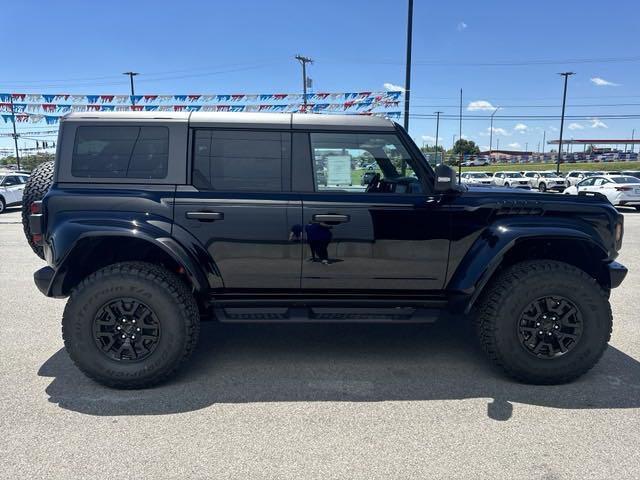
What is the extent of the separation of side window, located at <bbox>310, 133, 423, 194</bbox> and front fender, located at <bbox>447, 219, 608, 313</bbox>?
615mm

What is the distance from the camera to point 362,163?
363 centimetres

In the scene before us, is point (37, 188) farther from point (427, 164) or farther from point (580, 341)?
point (580, 341)

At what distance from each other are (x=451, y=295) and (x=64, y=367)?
3065 mm

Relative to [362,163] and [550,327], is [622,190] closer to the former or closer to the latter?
[550,327]

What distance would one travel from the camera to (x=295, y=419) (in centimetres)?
298

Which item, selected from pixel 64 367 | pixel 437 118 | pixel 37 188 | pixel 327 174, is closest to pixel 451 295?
pixel 327 174

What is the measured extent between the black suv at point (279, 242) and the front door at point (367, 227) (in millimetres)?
10

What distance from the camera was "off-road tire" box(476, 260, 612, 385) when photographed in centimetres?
336

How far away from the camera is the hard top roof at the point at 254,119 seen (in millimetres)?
3416

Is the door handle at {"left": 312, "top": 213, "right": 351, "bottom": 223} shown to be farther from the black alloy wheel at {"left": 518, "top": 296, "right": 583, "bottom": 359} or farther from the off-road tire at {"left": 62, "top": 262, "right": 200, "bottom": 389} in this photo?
the black alloy wheel at {"left": 518, "top": 296, "right": 583, "bottom": 359}

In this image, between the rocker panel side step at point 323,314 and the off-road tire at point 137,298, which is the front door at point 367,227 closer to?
the rocker panel side step at point 323,314

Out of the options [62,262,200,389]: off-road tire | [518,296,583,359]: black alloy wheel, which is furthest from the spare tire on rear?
[518,296,583,359]: black alloy wheel

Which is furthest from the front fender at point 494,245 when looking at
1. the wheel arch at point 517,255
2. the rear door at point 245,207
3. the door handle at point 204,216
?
the door handle at point 204,216

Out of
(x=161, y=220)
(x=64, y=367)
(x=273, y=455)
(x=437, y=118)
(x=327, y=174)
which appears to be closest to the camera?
(x=273, y=455)
